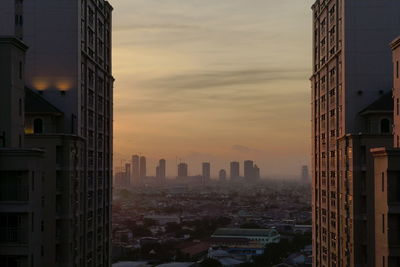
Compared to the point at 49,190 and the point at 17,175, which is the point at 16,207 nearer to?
the point at 17,175

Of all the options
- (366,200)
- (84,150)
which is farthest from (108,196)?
(366,200)

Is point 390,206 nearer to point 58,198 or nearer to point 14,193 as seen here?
point 14,193

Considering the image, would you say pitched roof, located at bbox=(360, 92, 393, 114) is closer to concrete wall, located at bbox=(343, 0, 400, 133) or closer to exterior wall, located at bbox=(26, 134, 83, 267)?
concrete wall, located at bbox=(343, 0, 400, 133)

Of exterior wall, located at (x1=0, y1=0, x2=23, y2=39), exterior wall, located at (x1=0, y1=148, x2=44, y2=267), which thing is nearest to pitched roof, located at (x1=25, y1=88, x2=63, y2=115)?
exterior wall, located at (x1=0, y1=0, x2=23, y2=39)

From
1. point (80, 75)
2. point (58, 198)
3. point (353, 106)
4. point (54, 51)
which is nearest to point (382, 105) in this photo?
point (353, 106)

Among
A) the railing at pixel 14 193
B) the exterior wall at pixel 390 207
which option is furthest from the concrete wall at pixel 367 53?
the railing at pixel 14 193
